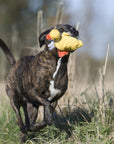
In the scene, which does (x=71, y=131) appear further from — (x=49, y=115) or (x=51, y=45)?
(x=51, y=45)

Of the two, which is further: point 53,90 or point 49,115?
point 53,90

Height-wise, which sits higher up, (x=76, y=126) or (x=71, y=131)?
(x=76, y=126)

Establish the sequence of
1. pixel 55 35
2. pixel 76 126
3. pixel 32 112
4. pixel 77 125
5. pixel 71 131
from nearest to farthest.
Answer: pixel 55 35 → pixel 76 126 → pixel 32 112 → pixel 71 131 → pixel 77 125

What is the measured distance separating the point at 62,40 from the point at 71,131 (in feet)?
4.73

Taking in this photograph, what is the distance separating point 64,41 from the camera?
8.32 ft

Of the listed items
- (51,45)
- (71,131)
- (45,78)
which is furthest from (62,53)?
(71,131)

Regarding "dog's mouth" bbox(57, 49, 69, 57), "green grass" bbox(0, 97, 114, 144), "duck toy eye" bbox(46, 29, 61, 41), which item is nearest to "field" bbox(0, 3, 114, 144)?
"green grass" bbox(0, 97, 114, 144)

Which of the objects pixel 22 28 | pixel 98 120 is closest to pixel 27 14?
pixel 22 28

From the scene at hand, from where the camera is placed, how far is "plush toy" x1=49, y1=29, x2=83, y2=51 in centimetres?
253

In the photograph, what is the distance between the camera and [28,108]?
3350mm

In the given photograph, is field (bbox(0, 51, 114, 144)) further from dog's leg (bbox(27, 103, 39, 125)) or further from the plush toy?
the plush toy

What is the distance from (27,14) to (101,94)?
11.9m

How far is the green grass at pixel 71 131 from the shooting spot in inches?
116

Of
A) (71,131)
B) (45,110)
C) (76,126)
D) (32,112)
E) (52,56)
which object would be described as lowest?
(71,131)
